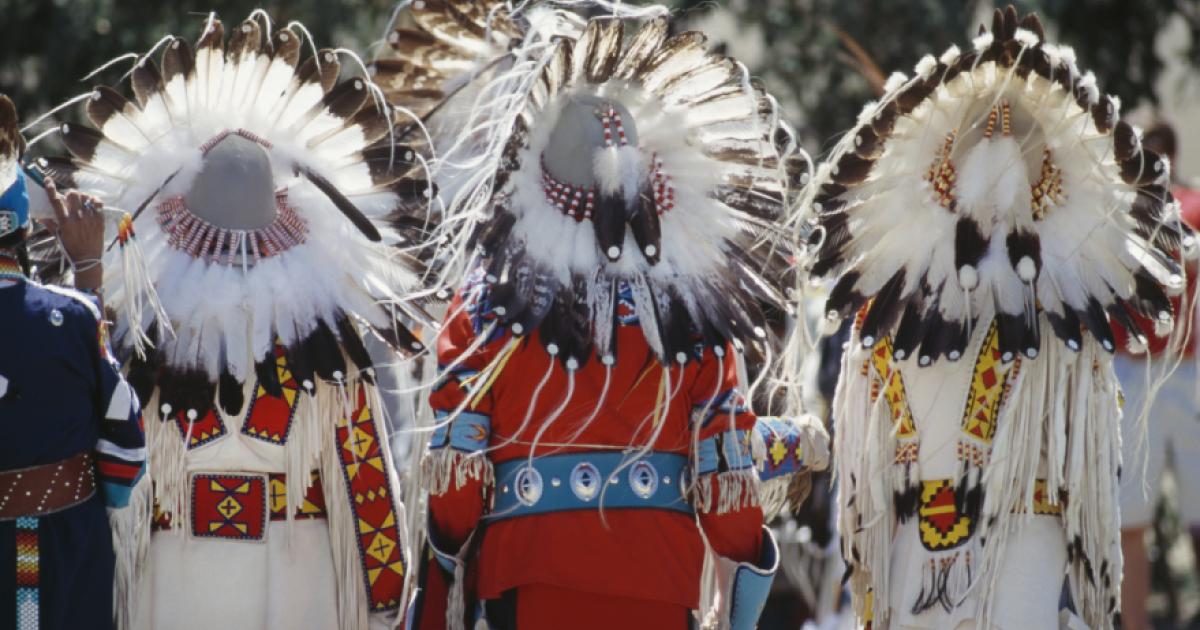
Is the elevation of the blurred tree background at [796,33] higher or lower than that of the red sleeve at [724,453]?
higher

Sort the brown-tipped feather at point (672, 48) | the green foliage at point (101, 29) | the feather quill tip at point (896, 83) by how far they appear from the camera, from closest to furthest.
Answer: the brown-tipped feather at point (672, 48)
the feather quill tip at point (896, 83)
the green foliage at point (101, 29)

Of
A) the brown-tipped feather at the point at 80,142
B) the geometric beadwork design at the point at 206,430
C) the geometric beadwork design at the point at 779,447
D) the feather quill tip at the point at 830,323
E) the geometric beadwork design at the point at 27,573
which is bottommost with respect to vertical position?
the geometric beadwork design at the point at 27,573

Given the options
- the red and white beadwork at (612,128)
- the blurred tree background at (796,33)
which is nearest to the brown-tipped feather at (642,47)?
the red and white beadwork at (612,128)

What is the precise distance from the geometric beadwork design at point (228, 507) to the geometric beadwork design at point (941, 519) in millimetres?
1566

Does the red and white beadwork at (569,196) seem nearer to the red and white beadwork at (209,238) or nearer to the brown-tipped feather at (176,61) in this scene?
the red and white beadwork at (209,238)

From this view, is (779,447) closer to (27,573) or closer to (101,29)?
(27,573)

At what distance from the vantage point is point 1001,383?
13.8ft

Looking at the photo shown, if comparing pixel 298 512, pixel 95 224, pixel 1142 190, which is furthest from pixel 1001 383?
pixel 95 224

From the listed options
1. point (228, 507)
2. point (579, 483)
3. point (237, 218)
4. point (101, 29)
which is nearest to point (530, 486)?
point (579, 483)

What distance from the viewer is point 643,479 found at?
152 inches

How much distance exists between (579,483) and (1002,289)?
3.78 ft

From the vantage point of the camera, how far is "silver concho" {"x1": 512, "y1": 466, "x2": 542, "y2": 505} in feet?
12.6

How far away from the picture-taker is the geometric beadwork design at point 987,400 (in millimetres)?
4215

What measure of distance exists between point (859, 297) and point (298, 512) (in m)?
1.44
